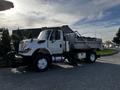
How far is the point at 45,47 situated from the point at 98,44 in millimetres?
6218

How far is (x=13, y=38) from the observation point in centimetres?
2108

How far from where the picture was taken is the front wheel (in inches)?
497

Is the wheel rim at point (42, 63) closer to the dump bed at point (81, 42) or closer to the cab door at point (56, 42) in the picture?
the cab door at point (56, 42)

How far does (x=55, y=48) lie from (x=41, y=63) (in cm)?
184

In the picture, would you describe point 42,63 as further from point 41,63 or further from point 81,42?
point 81,42

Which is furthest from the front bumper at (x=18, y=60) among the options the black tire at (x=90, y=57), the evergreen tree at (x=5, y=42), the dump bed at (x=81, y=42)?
the black tire at (x=90, y=57)

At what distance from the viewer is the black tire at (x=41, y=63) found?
1262 cm

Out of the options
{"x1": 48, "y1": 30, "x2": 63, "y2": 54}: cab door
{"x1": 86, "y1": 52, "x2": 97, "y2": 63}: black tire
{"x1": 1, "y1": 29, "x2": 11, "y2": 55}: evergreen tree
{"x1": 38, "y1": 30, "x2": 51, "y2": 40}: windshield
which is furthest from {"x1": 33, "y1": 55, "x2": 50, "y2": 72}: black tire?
{"x1": 1, "y1": 29, "x2": 11, "y2": 55}: evergreen tree

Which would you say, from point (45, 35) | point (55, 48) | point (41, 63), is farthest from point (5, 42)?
point (41, 63)

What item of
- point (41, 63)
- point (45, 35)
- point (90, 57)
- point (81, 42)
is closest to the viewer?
point (41, 63)

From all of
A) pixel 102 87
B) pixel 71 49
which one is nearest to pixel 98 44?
pixel 71 49

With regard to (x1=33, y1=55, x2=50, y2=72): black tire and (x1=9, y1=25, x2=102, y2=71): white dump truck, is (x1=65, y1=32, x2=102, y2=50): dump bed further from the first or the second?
(x1=33, y1=55, x2=50, y2=72): black tire

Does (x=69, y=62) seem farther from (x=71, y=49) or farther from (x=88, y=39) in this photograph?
(x=88, y=39)

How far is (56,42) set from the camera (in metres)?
14.3
